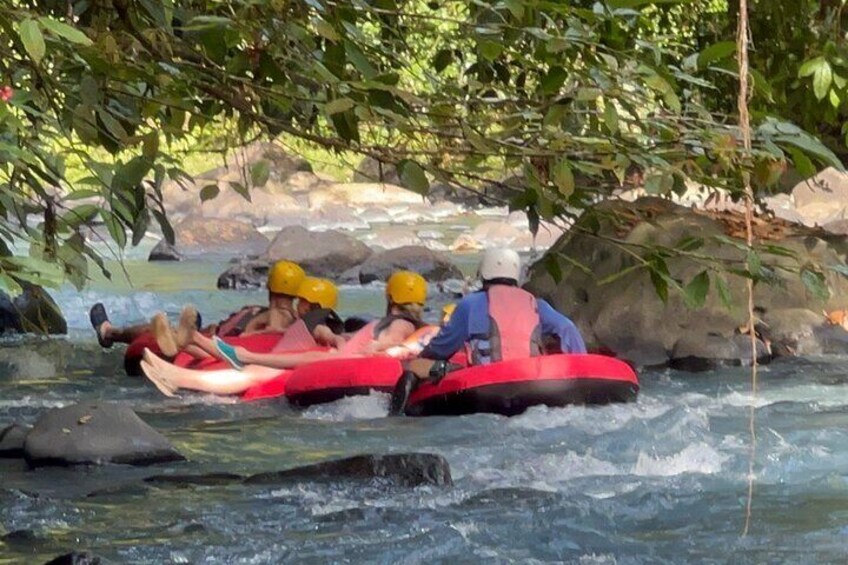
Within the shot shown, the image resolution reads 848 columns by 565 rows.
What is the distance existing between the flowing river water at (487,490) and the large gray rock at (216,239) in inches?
493

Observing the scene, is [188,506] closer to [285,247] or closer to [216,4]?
[216,4]

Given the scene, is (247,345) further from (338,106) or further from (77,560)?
(338,106)

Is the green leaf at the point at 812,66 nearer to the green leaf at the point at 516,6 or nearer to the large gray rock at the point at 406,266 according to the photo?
the green leaf at the point at 516,6

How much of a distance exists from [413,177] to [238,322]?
26.4ft

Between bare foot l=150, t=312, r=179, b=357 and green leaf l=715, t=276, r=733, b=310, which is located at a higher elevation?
green leaf l=715, t=276, r=733, b=310

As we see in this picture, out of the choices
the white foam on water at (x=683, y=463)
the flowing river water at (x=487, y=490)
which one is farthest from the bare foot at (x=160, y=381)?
the white foam on water at (x=683, y=463)

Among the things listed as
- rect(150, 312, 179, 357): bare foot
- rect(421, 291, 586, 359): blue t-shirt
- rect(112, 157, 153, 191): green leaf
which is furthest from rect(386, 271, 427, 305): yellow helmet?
rect(112, 157, 153, 191): green leaf

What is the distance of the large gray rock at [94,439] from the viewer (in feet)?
23.0

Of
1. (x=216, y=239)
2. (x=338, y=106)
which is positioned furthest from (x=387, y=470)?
(x=216, y=239)

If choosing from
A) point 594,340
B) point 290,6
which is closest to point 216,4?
point 290,6

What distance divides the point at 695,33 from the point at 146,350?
4462mm

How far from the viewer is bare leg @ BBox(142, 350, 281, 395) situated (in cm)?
973

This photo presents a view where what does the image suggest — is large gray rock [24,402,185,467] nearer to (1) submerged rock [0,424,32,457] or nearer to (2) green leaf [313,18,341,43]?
(1) submerged rock [0,424,32,457]

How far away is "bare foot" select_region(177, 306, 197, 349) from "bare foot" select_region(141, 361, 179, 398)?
0.51 m
